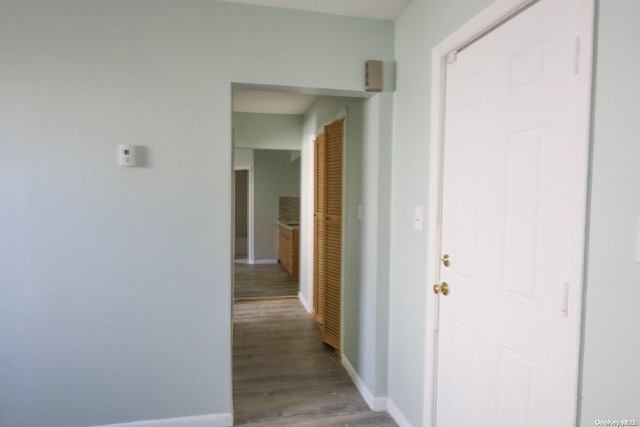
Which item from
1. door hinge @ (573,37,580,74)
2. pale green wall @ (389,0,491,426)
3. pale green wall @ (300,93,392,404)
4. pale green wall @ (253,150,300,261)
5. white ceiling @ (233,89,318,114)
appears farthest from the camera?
pale green wall @ (253,150,300,261)

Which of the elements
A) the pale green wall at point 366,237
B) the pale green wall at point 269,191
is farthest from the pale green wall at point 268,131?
the pale green wall at point 269,191

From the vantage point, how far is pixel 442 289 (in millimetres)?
1927

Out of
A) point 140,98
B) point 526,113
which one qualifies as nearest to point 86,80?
point 140,98

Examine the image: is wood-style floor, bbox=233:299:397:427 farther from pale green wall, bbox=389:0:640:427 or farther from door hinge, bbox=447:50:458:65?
door hinge, bbox=447:50:458:65

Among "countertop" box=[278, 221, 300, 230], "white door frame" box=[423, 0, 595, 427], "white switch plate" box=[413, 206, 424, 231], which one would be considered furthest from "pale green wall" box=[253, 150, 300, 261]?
"white door frame" box=[423, 0, 595, 427]

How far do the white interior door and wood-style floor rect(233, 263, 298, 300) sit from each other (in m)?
3.81

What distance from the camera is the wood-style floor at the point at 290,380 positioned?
2447 mm

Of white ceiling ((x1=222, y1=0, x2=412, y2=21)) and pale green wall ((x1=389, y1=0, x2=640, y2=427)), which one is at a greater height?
white ceiling ((x1=222, y1=0, x2=412, y2=21))

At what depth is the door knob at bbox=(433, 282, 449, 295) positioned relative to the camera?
190 centimetres

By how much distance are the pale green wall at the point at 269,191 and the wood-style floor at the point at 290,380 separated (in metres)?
3.74

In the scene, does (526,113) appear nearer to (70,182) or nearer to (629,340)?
(629,340)

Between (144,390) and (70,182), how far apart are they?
126 cm

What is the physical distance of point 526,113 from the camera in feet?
4.47

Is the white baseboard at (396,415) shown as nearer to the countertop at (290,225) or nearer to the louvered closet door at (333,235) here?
the louvered closet door at (333,235)
